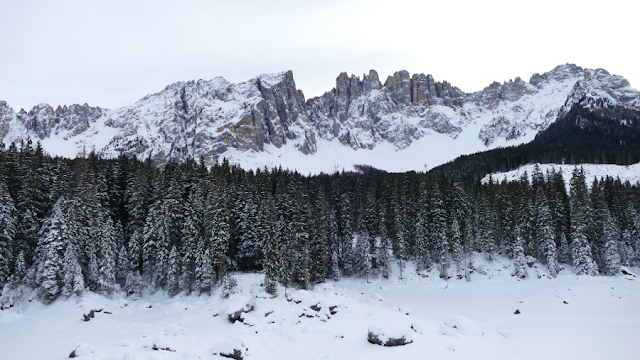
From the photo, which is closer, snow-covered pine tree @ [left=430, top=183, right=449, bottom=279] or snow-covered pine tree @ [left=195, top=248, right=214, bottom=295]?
snow-covered pine tree @ [left=195, top=248, right=214, bottom=295]

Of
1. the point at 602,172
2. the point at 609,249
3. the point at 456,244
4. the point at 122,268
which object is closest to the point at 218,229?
the point at 122,268

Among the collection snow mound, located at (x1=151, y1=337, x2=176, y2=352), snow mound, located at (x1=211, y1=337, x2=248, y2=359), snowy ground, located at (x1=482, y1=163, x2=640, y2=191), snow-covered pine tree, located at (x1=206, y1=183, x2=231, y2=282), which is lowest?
snow mound, located at (x1=211, y1=337, x2=248, y2=359)

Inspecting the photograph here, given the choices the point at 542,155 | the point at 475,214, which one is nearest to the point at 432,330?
the point at 475,214

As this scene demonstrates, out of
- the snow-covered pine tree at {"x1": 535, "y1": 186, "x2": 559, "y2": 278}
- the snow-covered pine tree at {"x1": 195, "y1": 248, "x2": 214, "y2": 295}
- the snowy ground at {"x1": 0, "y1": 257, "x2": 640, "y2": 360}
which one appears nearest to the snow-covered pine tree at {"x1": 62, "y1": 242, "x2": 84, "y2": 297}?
the snowy ground at {"x1": 0, "y1": 257, "x2": 640, "y2": 360}

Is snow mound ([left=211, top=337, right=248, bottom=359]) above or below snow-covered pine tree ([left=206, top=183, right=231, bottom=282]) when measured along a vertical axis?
below

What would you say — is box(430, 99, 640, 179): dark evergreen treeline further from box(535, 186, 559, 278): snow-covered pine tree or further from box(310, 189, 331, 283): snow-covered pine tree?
box(310, 189, 331, 283): snow-covered pine tree

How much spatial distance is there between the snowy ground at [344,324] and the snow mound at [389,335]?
0.73 ft

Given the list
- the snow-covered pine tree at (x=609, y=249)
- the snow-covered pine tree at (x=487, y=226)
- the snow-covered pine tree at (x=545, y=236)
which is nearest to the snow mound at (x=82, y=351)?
the snow-covered pine tree at (x=487, y=226)

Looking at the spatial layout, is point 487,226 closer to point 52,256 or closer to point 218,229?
point 218,229

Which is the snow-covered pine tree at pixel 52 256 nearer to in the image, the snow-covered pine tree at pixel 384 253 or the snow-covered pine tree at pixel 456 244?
the snow-covered pine tree at pixel 384 253

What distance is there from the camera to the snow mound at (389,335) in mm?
24484

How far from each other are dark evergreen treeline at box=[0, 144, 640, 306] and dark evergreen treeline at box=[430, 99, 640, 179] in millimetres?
72051

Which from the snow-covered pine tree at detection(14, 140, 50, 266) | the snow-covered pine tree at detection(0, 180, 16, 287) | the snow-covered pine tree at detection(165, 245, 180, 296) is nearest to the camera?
the snow-covered pine tree at detection(0, 180, 16, 287)

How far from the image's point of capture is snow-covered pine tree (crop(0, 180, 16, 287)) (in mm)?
37219
